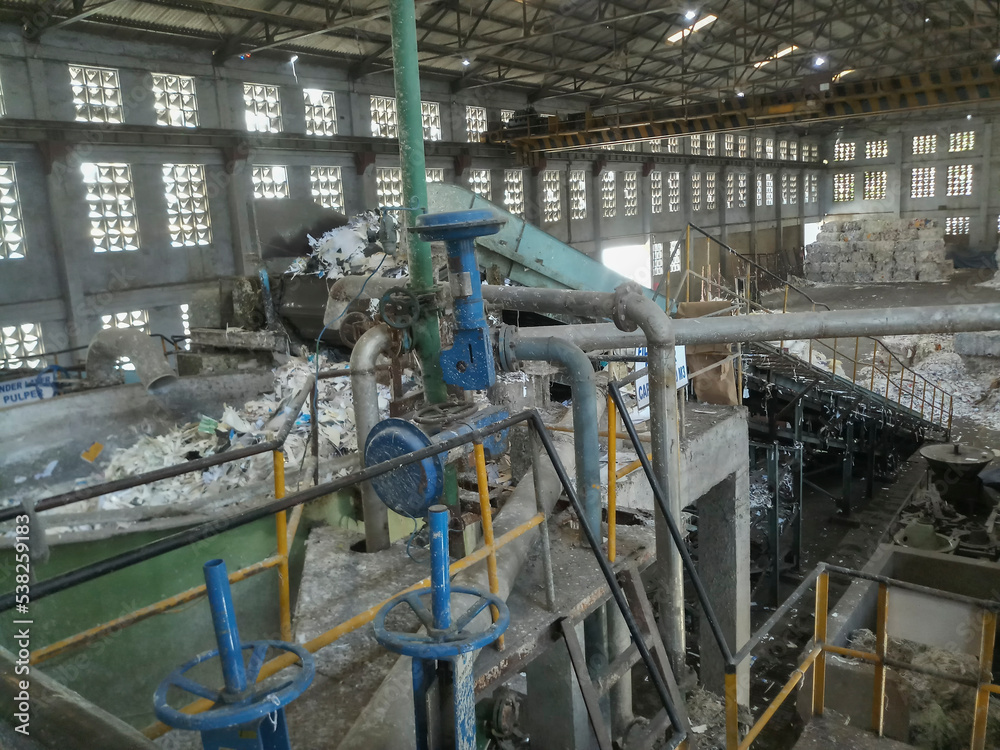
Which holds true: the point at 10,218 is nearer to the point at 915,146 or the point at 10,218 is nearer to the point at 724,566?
the point at 724,566

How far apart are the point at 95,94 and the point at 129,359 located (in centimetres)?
886

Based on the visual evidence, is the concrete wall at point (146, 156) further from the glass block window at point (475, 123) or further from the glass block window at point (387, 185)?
the glass block window at point (475, 123)

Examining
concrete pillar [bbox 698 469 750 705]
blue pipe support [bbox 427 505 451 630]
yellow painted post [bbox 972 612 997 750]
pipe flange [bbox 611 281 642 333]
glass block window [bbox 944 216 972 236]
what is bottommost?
concrete pillar [bbox 698 469 750 705]

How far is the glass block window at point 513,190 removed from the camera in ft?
75.0

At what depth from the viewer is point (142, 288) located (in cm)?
1495

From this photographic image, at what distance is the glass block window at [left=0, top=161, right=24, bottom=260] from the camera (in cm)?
1310

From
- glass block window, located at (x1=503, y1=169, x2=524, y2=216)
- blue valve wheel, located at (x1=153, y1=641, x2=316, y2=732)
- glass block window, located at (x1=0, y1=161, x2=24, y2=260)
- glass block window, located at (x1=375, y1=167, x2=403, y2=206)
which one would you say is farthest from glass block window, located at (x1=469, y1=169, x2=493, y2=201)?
blue valve wheel, located at (x1=153, y1=641, x2=316, y2=732)

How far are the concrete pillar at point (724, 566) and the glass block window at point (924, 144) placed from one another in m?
37.1

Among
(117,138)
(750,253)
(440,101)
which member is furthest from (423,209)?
(750,253)

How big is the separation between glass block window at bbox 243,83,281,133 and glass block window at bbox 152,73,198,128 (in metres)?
1.22

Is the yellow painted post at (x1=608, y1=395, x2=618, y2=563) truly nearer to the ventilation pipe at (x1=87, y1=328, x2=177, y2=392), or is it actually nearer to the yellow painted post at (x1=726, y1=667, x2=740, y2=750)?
the yellow painted post at (x1=726, y1=667, x2=740, y2=750)

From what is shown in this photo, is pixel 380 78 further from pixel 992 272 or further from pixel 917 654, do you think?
pixel 992 272

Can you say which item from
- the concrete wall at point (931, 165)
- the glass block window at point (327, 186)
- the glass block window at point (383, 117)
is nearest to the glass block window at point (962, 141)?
the concrete wall at point (931, 165)

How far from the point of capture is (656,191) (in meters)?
29.7
